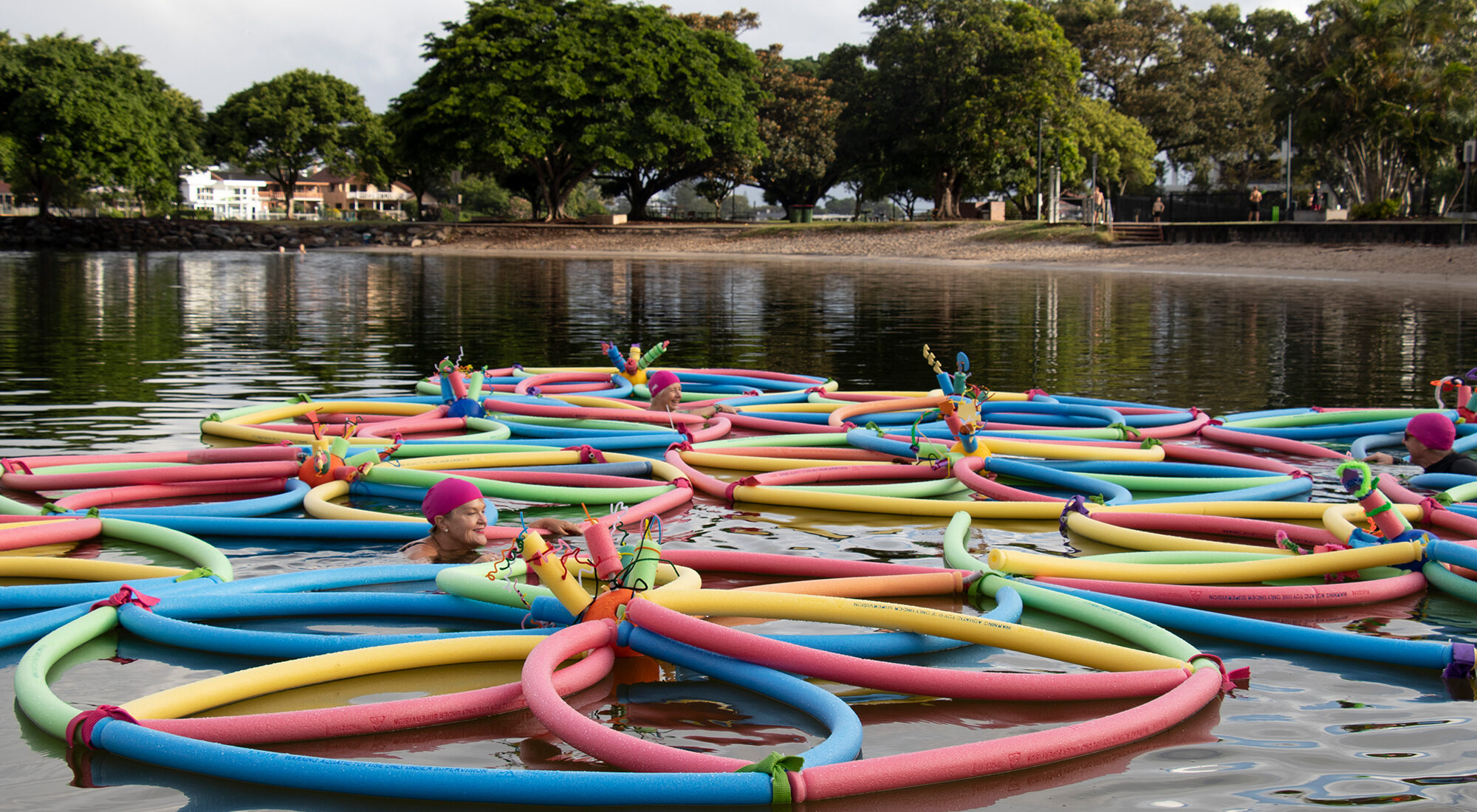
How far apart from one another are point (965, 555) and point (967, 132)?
6489 cm

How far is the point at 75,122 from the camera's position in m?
70.5

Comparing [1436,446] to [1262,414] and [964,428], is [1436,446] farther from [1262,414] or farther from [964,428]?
[964,428]

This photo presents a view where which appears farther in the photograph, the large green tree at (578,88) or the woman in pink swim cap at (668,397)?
the large green tree at (578,88)

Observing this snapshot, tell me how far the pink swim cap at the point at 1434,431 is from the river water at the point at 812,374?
3491 millimetres

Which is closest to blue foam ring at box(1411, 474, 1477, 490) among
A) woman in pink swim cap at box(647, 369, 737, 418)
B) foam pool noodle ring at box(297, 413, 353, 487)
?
woman in pink swim cap at box(647, 369, 737, 418)

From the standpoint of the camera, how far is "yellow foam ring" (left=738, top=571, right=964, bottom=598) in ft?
23.7

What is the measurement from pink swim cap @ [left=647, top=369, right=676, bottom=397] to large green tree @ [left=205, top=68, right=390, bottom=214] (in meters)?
79.9

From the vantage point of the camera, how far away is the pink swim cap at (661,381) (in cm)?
1416

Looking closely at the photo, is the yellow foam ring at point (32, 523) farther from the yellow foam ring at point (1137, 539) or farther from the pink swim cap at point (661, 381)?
the yellow foam ring at point (1137, 539)

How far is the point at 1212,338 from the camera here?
24.8 meters

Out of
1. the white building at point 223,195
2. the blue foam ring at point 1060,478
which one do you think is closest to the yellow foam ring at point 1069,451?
the blue foam ring at point 1060,478

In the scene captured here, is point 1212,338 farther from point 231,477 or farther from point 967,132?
point 967,132

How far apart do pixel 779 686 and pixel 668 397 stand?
28.0 feet

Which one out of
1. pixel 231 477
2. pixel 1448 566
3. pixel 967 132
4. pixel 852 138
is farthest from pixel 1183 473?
pixel 852 138
